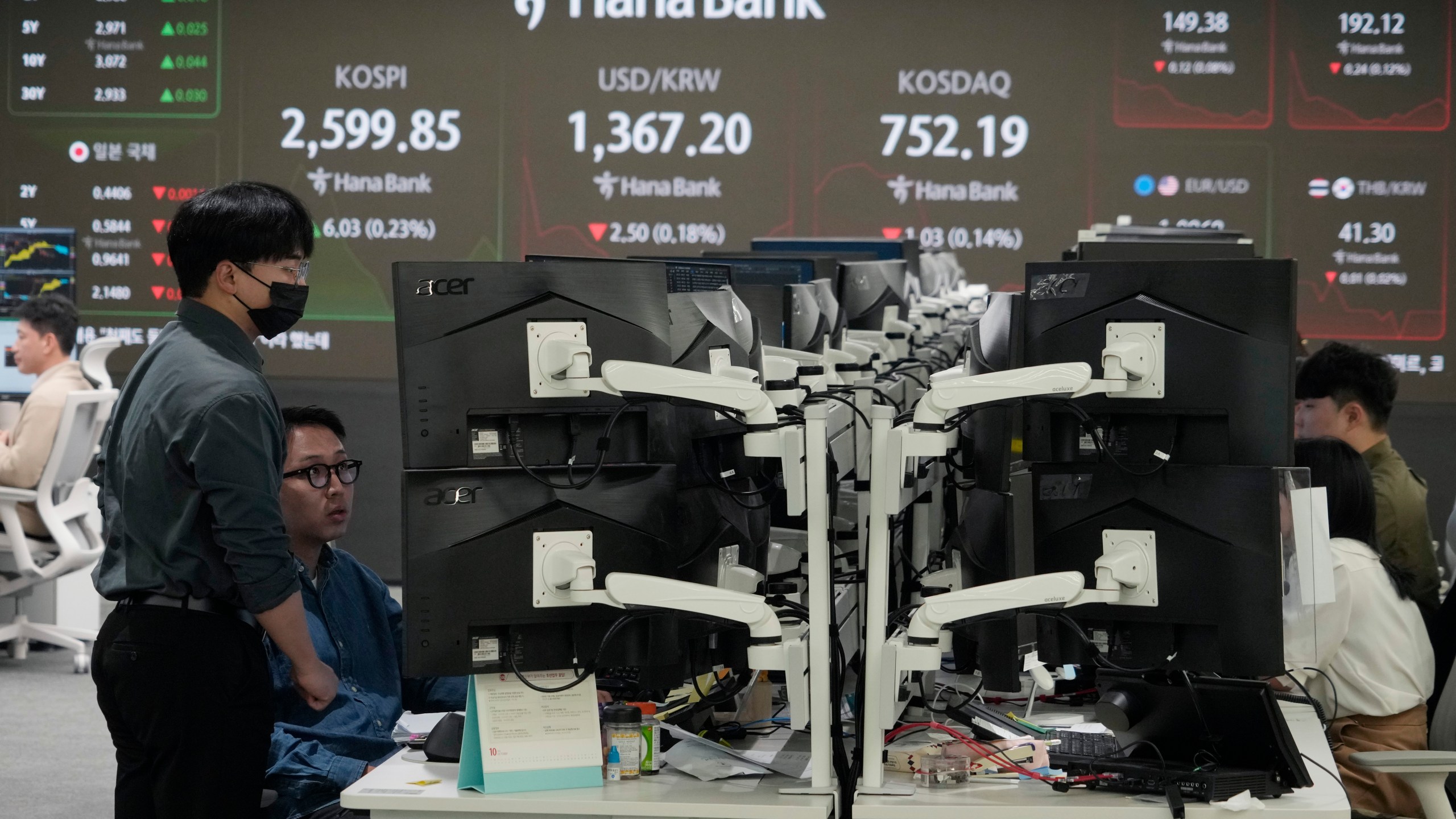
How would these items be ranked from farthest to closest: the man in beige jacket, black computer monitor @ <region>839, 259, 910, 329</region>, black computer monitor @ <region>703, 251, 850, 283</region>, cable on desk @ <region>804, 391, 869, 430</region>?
the man in beige jacket
black computer monitor @ <region>839, 259, 910, 329</region>
black computer monitor @ <region>703, 251, 850, 283</region>
cable on desk @ <region>804, 391, 869, 430</region>

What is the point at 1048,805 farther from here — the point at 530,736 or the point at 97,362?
the point at 97,362

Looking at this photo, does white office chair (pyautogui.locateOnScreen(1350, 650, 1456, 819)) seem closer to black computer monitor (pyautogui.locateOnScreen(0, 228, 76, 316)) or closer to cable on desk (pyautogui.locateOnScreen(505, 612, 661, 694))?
cable on desk (pyautogui.locateOnScreen(505, 612, 661, 694))

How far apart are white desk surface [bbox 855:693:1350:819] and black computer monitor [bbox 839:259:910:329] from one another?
226 centimetres

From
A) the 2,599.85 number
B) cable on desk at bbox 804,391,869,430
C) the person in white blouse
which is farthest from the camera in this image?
the 2,599.85 number

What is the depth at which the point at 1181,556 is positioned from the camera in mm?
1951

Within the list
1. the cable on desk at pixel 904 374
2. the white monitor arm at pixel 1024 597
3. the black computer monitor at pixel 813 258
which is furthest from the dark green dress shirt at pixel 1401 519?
the white monitor arm at pixel 1024 597

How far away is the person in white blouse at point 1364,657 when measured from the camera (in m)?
2.72

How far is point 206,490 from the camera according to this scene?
7.22ft

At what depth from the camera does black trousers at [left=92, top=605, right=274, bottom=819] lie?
7.36 ft

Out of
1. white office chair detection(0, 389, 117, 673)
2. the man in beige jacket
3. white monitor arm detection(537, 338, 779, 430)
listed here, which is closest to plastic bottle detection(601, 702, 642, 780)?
white monitor arm detection(537, 338, 779, 430)

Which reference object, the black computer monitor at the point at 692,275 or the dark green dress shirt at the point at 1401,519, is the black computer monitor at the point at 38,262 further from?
the dark green dress shirt at the point at 1401,519

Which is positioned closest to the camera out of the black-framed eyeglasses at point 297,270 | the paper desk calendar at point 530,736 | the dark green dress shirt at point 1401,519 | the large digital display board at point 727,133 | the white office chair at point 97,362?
the paper desk calendar at point 530,736

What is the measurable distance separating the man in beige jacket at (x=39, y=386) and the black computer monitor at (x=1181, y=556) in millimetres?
4262

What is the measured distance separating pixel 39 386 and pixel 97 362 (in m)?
0.31
